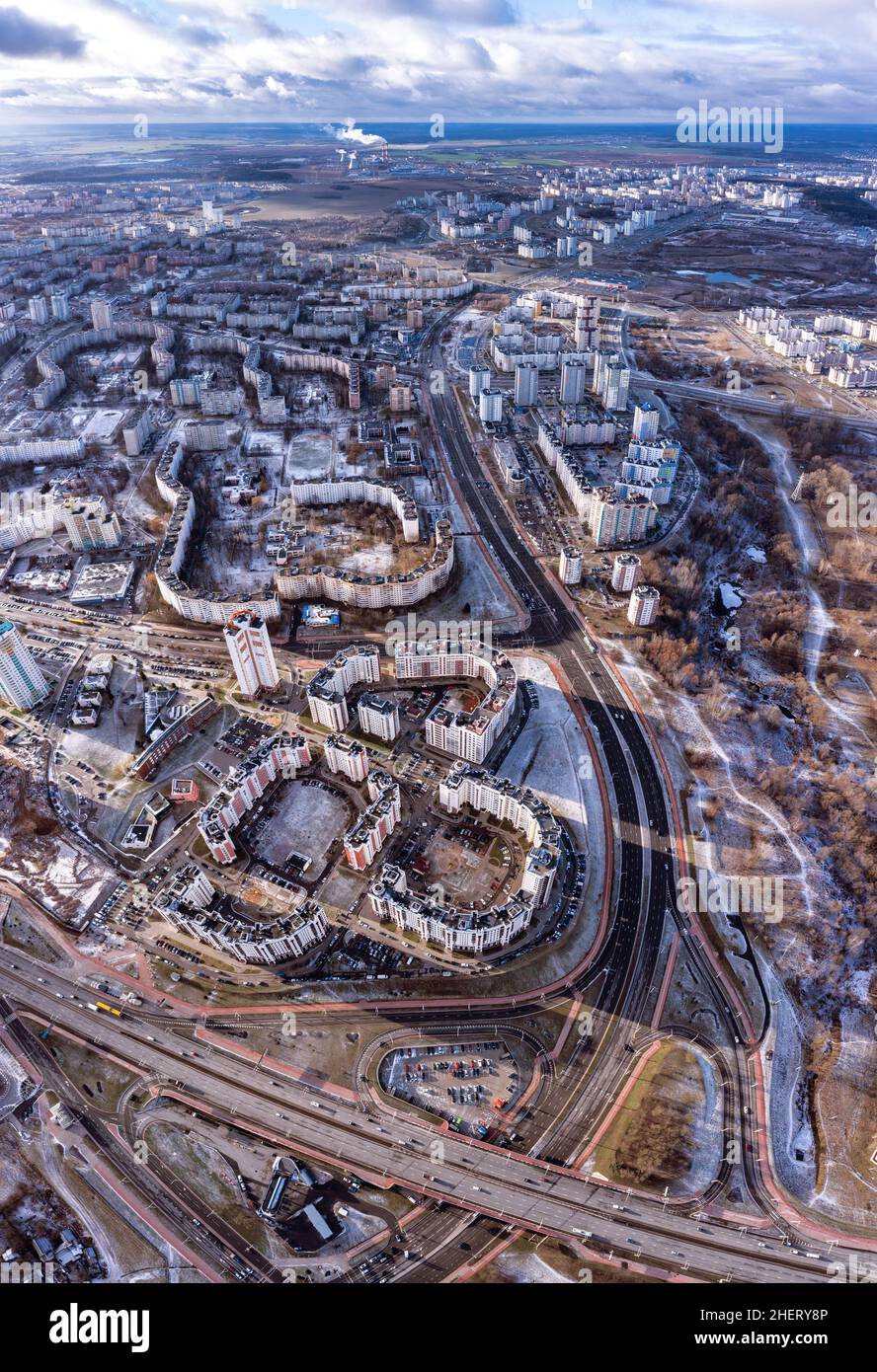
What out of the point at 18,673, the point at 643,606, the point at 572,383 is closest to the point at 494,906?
the point at 643,606

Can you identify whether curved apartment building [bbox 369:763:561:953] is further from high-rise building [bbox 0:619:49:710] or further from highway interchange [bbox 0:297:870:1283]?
high-rise building [bbox 0:619:49:710]

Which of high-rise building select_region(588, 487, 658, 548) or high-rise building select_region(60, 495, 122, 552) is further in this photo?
high-rise building select_region(60, 495, 122, 552)

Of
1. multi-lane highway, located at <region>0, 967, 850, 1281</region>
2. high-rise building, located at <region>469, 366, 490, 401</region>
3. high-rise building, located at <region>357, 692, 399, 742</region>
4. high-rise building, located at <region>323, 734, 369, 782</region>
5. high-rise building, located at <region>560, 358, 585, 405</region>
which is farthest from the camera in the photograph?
high-rise building, located at <region>469, 366, 490, 401</region>

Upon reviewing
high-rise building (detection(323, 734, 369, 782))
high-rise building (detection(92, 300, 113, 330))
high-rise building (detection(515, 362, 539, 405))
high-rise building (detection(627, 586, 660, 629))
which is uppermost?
high-rise building (detection(92, 300, 113, 330))

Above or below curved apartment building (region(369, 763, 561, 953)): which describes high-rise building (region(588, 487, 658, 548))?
above

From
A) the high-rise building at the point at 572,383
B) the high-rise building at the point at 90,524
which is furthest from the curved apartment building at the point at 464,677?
the high-rise building at the point at 572,383

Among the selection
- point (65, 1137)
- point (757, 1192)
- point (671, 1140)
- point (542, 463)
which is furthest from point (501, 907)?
point (542, 463)

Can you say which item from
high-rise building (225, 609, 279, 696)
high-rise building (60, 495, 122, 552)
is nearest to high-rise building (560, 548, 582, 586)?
high-rise building (225, 609, 279, 696)

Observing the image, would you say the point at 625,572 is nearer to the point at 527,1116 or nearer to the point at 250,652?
the point at 250,652
